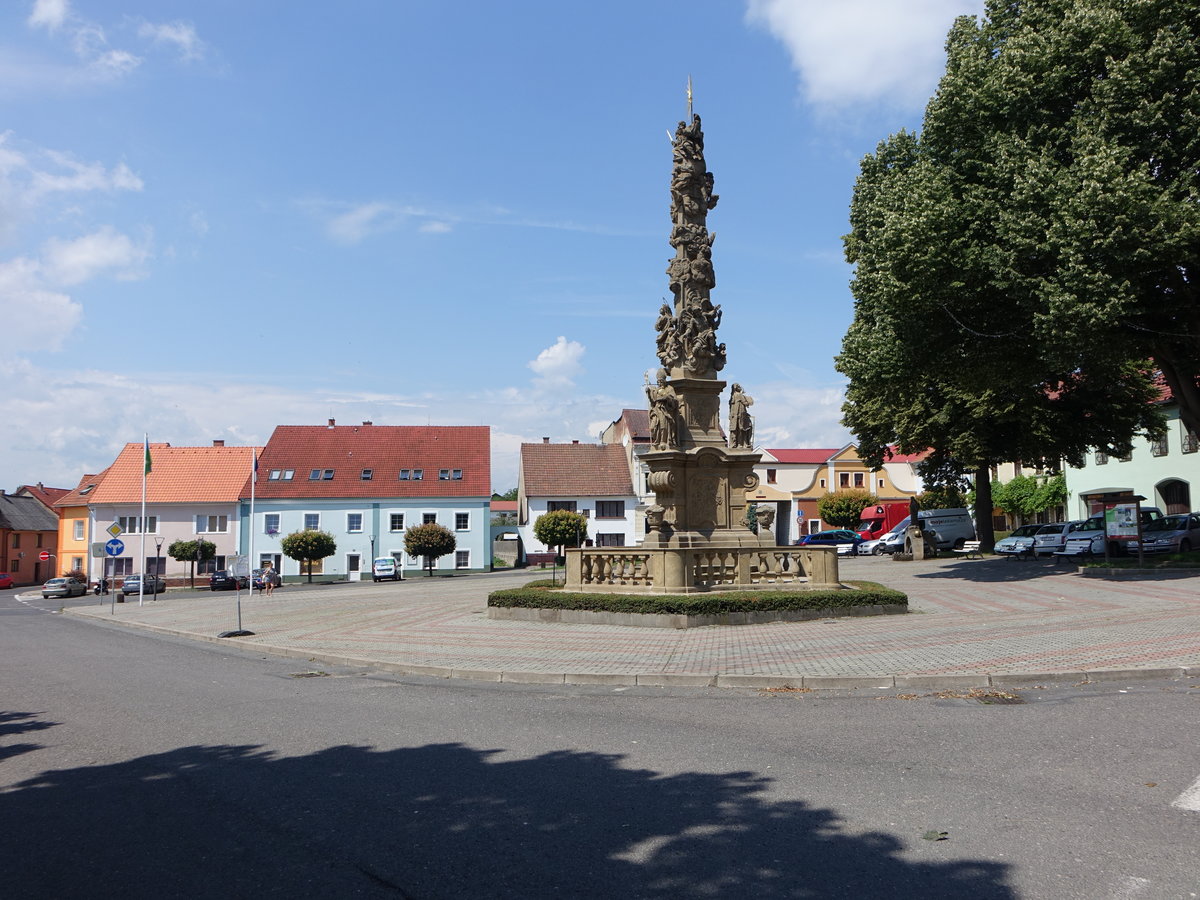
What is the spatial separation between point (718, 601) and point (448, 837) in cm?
1148

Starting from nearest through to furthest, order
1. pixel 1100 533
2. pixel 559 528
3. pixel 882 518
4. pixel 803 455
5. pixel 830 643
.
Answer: pixel 830 643 → pixel 1100 533 → pixel 559 528 → pixel 882 518 → pixel 803 455

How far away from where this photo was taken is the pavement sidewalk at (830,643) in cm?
1062

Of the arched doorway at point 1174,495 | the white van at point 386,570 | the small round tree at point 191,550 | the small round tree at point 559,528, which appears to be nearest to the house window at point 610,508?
the small round tree at point 559,528

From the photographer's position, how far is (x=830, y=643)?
13445 mm

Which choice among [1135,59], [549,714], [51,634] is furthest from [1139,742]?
[51,634]

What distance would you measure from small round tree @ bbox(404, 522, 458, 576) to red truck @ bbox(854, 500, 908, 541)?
25.4 metres

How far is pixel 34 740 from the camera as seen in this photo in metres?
8.41

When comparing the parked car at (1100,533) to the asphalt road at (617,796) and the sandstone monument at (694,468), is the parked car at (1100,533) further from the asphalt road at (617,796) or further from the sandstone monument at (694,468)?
the asphalt road at (617,796)

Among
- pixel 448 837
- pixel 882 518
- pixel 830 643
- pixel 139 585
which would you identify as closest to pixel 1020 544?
pixel 882 518

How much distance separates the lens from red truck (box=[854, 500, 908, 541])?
54.5m

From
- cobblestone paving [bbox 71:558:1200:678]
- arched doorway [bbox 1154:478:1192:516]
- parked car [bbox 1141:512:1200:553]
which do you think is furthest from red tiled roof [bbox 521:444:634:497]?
cobblestone paving [bbox 71:558:1200:678]

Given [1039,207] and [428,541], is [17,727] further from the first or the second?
[428,541]

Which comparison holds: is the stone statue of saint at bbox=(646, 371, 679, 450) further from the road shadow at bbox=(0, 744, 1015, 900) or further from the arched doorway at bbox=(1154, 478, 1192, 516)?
the arched doorway at bbox=(1154, 478, 1192, 516)

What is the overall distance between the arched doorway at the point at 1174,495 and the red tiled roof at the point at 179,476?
188 ft
